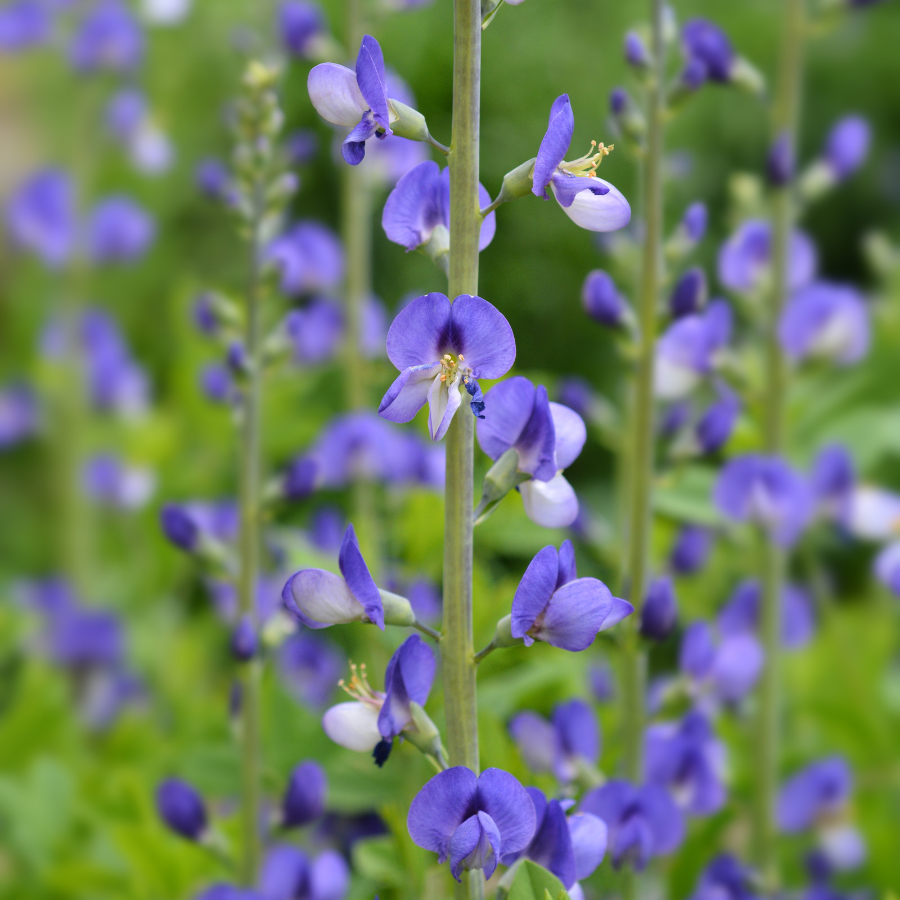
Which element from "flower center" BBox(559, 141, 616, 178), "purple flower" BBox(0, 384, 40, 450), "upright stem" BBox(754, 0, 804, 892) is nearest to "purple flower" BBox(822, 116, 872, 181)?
"upright stem" BBox(754, 0, 804, 892)

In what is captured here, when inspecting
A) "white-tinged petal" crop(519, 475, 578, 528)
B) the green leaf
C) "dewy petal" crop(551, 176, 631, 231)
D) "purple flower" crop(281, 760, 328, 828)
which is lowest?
"purple flower" crop(281, 760, 328, 828)

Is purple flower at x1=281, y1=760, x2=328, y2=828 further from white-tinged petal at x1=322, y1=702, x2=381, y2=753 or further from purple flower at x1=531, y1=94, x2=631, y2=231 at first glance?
purple flower at x1=531, y1=94, x2=631, y2=231

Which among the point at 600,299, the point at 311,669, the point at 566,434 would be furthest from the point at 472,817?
the point at 311,669

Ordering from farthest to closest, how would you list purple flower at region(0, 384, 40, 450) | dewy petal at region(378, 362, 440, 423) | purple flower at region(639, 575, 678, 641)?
purple flower at region(0, 384, 40, 450) < purple flower at region(639, 575, 678, 641) < dewy petal at region(378, 362, 440, 423)

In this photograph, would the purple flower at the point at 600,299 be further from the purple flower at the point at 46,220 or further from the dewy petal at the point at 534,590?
the purple flower at the point at 46,220

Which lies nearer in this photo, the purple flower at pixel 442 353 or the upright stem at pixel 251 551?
the purple flower at pixel 442 353

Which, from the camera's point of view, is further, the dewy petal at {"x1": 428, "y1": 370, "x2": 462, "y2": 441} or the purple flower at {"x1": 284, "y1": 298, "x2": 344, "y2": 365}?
the purple flower at {"x1": 284, "y1": 298, "x2": 344, "y2": 365}

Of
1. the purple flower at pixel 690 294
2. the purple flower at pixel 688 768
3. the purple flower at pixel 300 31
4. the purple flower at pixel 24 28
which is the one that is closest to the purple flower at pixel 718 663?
the purple flower at pixel 688 768
